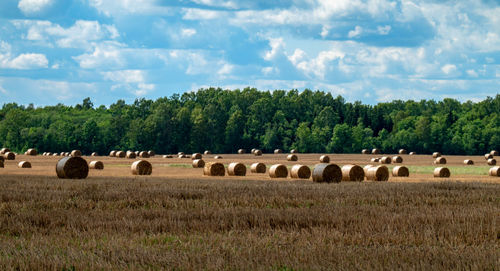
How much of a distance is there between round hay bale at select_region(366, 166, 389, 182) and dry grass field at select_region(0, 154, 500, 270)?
1279cm

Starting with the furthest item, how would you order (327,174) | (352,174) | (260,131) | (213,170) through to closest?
(260,131)
(213,170)
(352,174)
(327,174)

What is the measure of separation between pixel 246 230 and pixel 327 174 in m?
18.5

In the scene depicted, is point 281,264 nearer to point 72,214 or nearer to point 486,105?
point 72,214

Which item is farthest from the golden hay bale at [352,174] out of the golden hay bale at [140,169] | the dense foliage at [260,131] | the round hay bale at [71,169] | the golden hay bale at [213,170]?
the dense foliage at [260,131]

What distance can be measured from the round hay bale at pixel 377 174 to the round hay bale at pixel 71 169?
47.6 ft

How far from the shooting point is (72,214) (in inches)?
671

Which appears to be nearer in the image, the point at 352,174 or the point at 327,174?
the point at 327,174

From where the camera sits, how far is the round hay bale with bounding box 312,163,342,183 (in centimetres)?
3275

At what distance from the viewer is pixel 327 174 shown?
32.8 metres

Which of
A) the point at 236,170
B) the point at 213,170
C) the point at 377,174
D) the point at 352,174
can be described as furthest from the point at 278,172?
the point at 352,174

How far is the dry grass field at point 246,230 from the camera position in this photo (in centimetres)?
1044

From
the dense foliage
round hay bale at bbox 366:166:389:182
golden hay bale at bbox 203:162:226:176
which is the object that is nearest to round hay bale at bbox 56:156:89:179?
golden hay bale at bbox 203:162:226:176

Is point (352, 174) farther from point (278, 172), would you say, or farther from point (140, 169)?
point (140, 169)

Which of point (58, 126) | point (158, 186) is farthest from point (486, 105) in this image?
point (158, 186)
